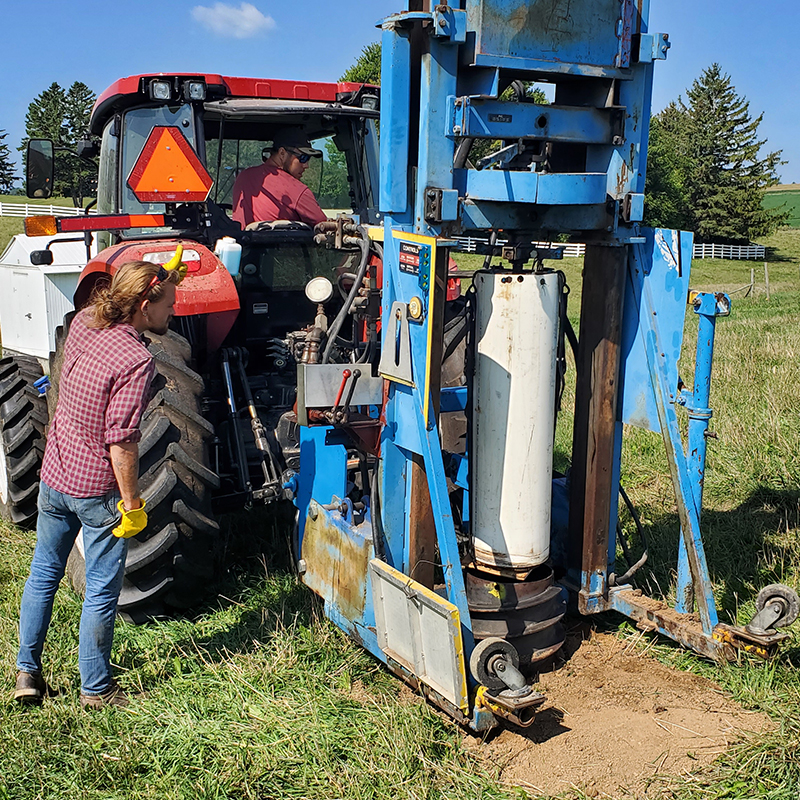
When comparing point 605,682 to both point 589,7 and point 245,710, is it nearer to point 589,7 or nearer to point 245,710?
point 245,710

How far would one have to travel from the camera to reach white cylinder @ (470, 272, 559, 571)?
3.40 metres

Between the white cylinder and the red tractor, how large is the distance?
2.19 ft

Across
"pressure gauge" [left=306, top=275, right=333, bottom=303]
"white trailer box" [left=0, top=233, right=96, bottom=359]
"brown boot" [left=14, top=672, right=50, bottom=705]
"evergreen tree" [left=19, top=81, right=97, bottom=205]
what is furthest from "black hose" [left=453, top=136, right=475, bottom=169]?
"evergreen tree" [left=19, top=81, right=97, bottom=205]

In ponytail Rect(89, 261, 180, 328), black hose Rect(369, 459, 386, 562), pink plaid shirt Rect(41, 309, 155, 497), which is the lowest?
black hose Rect(369, 459, 386, 562)

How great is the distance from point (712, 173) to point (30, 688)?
5312cm

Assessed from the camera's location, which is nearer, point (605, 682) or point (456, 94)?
point (456, 94)

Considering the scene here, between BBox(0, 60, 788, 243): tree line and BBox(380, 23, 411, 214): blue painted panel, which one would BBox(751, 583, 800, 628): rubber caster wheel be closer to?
BBox(380, 23, 411, 214): blue painted panel

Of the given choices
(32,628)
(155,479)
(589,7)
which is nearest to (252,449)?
(155,479)

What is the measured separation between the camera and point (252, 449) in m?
4.73

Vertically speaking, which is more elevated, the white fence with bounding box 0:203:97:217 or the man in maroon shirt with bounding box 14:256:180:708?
the white fence with bounding box 0:203:97:217

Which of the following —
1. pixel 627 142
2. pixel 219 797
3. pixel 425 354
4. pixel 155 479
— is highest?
pixel 627 142

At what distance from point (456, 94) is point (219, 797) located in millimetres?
2541

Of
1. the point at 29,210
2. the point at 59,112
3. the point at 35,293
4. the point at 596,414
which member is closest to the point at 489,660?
the point at 596,414

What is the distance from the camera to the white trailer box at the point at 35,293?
276 inches
